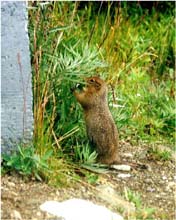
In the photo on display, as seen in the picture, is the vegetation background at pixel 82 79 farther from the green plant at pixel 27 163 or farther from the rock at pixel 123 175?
the rock at pixel 123 175

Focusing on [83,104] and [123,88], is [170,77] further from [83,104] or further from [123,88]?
[83,104]

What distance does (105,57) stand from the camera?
6.93m

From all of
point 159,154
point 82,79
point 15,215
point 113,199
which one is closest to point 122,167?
point 159,154

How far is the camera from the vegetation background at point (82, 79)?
509 cm

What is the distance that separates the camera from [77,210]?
4.63m

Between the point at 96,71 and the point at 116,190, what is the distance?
1.28m

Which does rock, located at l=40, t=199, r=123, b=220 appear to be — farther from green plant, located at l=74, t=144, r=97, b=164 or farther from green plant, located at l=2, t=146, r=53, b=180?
green plant, located at l=74, t=144, r=97, b=164

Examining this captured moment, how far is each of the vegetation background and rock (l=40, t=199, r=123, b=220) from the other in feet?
0.89

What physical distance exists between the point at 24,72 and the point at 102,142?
875mm

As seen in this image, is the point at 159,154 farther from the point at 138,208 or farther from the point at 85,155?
the point at 138,208

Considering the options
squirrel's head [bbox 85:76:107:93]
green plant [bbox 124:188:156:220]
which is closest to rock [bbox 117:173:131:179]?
green plant [bbox 124:188:156:220]

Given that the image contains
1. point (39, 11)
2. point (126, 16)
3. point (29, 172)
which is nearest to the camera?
point (29, 172)

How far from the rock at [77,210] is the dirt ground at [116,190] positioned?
0.06 meters

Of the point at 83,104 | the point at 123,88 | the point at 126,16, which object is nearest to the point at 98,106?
the point at 83,104
